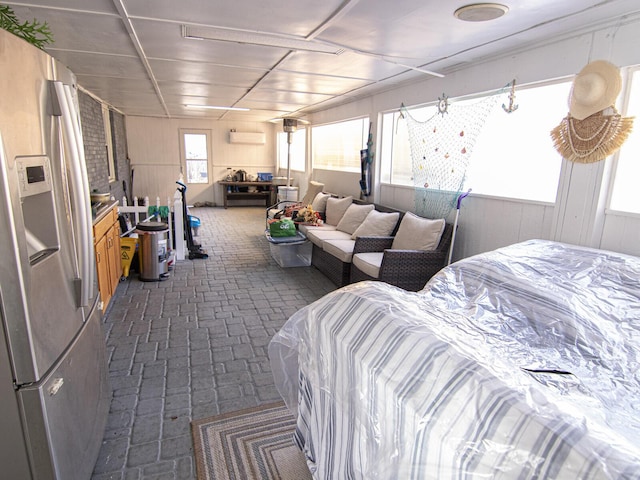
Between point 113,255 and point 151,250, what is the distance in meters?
0.55

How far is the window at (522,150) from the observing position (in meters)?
2.93

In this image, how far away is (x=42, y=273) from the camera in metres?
1.36

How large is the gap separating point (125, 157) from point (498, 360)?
10.2 meters

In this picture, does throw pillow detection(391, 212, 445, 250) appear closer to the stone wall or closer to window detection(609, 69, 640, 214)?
window detection(609, 69, 640, 214)

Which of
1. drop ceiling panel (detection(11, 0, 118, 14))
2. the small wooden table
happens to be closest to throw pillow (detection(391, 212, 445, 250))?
drop ceiling panel (detection(11, 0, 118, 14))

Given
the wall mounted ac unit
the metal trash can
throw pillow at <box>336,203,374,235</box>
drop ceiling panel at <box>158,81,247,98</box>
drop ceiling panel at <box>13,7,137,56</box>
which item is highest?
drop ceiling panel at <box>158,81,247,98</box>

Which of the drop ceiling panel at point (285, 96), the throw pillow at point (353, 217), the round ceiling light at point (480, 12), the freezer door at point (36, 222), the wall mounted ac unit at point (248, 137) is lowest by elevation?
the throw pillow at point (353, 217)

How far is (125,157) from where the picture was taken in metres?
9.42

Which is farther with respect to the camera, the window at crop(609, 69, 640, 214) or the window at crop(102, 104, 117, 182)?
the window at crop(102, 104, 117, 182)

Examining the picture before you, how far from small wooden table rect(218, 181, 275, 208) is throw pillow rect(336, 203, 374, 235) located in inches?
224

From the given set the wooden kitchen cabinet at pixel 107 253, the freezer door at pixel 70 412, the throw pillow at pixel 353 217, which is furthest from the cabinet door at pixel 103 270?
the throw pillow at pixel 353 217

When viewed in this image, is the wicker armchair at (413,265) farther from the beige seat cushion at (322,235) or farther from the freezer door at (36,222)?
the freezer door at (36,222)

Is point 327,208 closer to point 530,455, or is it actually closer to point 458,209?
point 458,209

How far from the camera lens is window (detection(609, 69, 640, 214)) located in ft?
7.70
